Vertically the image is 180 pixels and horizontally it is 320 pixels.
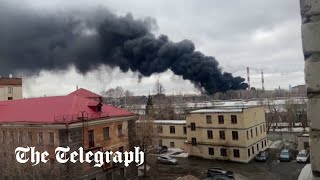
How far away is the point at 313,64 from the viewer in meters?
1.63

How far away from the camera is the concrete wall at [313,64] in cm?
161

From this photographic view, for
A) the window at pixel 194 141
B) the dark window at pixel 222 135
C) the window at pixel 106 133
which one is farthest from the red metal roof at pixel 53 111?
the dark window at pixel 222 135

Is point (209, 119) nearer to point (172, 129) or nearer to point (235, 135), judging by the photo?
point (235, 135)

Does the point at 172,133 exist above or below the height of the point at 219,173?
above

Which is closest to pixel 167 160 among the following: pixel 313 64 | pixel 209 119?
pixel 209 119

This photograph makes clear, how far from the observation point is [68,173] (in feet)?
72.2

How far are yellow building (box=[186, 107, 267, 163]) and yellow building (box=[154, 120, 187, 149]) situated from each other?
8.85ft

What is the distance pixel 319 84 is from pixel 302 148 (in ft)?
132

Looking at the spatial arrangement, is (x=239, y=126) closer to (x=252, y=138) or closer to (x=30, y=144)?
(x=252, y=138)

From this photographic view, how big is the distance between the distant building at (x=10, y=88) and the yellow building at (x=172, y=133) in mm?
23965

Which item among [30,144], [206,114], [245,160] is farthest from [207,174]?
[30,144]

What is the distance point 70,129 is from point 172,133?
73.5ft

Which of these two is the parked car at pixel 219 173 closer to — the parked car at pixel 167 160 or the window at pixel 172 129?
the parked car at pixel 167 160

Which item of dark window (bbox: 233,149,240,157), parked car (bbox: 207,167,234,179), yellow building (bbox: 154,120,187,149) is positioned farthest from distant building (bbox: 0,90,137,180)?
yellow building (bbox: 154,120,187,149)
